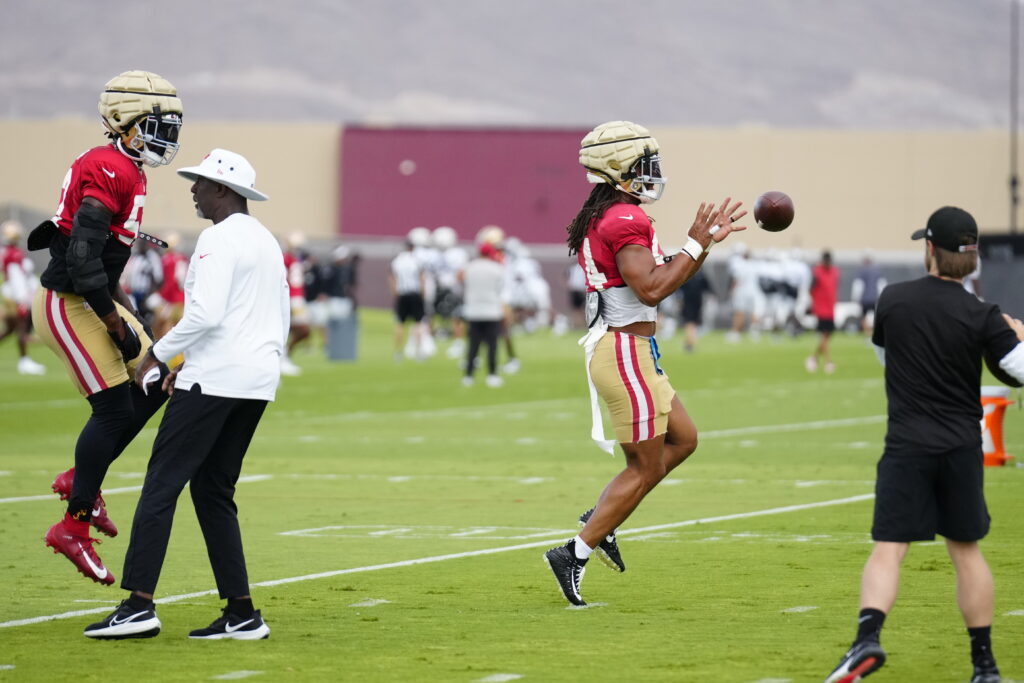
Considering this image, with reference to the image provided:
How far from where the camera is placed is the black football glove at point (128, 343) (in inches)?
358

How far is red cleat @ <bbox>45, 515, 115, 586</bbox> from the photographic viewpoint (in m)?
8.93

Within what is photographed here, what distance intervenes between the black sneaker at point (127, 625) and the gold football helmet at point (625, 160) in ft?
9.77

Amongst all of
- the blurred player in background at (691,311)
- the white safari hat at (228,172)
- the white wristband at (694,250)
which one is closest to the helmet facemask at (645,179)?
the white wristband at (694,250)

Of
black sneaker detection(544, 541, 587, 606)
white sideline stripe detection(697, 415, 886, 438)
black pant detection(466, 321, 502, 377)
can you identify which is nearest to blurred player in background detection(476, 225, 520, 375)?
black pant detection(466, 321, 502, 377)

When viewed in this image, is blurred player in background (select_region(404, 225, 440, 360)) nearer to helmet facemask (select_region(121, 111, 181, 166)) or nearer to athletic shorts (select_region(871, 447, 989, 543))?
helmet facemask (select_region(121, 111, 181, 166))

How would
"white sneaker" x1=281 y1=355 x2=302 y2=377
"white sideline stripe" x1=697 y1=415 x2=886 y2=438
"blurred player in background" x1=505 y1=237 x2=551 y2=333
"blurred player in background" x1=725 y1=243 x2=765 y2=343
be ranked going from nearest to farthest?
1. "white sideline stripe" x1=697 y1=415 x2=886 y2=438
2. "white sneaker" x1=281 y1=355 x2=302 y2=377
3. "blurred player in background" x1=725 y1=243 x2=765 y2=343
4. "blurred player in background" x1=505 y1=237 x2=551 y2=333

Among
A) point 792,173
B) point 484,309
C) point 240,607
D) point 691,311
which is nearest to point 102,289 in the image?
point 240,607

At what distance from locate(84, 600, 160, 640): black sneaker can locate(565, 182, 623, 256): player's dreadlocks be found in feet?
8.88

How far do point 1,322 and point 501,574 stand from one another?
3232 cm

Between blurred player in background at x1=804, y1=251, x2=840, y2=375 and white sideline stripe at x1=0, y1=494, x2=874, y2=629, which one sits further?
blurred player in background at x1=804, y1=251, x2=840, y2=375

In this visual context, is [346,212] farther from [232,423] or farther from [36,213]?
[232,423]

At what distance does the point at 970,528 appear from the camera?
6855mm

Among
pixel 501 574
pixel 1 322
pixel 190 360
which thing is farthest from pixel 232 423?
pixel 1 322

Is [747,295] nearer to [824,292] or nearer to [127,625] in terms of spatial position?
[824,292]
